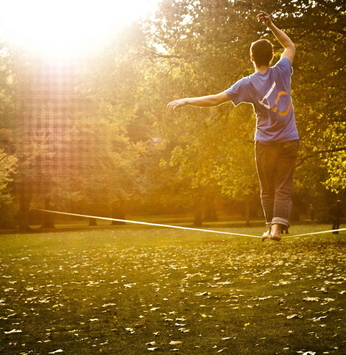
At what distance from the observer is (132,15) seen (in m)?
19.9

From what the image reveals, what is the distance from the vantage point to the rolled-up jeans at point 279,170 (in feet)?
17.0

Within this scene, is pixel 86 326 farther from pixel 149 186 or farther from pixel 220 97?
pixel 149 186

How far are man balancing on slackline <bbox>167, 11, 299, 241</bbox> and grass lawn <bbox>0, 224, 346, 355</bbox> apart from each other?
377cm

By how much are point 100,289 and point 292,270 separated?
556 centimetres

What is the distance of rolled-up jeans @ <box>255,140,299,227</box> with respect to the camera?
5.20 meters

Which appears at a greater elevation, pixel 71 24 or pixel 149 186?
pixel 71 24

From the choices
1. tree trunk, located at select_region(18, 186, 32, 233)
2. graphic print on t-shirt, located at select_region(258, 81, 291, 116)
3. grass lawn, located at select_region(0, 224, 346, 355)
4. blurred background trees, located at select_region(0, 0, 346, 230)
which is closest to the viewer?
graphic print on t-shirt, located at select_region(258, 81, 291, 116)

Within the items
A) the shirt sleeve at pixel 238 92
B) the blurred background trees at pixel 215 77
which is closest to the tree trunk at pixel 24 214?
the blurred background trees at pixel 215 77

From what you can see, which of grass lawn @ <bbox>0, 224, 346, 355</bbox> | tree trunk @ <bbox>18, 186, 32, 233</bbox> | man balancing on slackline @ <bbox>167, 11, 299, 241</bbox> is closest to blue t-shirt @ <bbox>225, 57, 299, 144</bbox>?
man balancing on slackline @ <bbox>167, 11, 299, 241</bbox>

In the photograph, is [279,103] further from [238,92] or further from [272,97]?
[238,92]

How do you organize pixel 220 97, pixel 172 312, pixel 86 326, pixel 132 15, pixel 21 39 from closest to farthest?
1. pixel 220 97
2. pixel 86 326
3. pixel 172 312
4. pixel 132 15
5. pixel 21 39

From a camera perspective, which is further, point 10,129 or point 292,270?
point 10,129

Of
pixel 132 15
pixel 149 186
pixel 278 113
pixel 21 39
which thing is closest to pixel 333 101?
pixel 132 15

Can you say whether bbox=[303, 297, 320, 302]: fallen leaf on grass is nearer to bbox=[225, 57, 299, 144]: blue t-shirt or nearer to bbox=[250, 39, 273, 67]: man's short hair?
bbox=[225, 57, 299, 144]: blue t-shirt
